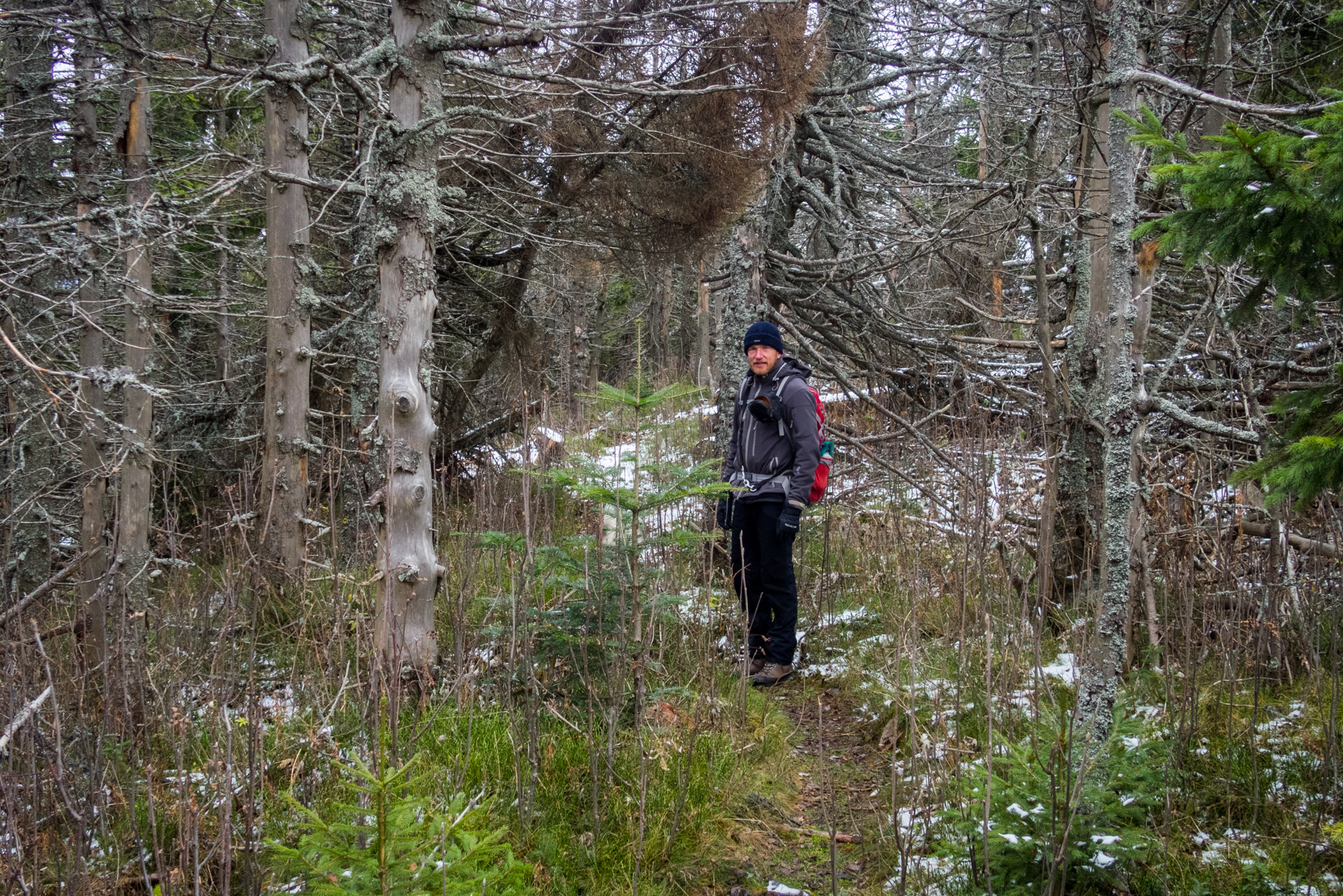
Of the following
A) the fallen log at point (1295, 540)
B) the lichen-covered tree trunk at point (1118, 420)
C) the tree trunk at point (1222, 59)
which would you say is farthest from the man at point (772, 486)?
the tree trunk at point (1222, 59)

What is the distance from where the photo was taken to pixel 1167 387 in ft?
18.4

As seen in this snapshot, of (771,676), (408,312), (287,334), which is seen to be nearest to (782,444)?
(771,676)

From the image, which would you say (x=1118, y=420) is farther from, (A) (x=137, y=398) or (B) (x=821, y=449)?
(A) (x=137, y=398)

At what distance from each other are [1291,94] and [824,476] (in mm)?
4796

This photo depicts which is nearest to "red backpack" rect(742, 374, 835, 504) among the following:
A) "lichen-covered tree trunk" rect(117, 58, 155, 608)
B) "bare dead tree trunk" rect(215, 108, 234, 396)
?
"lichen-covered tree trunk" rect(117, 58, 155, 608)

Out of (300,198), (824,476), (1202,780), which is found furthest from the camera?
(300,198)

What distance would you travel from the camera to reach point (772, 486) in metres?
5.09

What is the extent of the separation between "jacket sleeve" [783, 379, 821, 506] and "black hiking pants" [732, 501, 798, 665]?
205 millimetres

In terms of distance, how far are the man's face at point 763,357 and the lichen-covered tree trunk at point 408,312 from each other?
2.02 metres

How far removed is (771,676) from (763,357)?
204 centimetres

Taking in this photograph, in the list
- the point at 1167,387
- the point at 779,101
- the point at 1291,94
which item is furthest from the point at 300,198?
the point at 1291,94

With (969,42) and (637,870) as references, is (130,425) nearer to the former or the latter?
(637,870)

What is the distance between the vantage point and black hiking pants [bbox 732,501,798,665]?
16.7 feet

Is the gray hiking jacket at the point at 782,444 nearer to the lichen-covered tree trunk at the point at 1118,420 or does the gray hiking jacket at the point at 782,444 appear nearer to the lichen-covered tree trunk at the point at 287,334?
the lichen-covered tree trunk at the point at 1118,420
